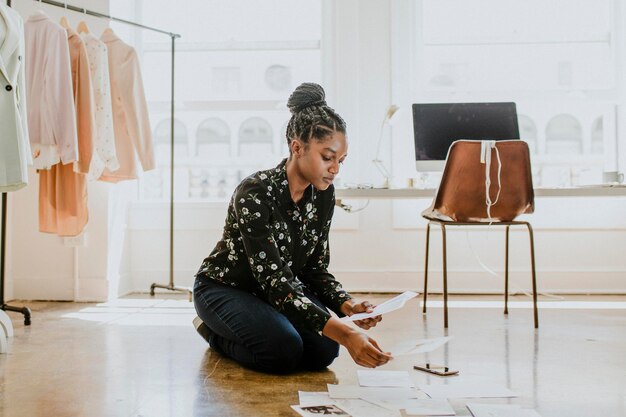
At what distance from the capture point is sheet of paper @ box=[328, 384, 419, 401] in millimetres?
1612

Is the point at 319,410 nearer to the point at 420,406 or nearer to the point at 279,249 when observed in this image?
the point at 420,406

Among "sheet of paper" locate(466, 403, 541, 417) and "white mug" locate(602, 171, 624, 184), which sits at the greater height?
"white mug" locate(602, 171, 624, 184)

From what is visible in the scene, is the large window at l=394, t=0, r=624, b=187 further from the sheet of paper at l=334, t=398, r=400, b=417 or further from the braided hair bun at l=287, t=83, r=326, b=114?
the sheet of paper at l=334, t=398, r=400, b=417

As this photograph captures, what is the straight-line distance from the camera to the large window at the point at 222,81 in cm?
406

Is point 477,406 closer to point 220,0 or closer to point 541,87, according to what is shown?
point 541,87

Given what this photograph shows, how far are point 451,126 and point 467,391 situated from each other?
1.92 meters

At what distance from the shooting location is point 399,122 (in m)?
3.87

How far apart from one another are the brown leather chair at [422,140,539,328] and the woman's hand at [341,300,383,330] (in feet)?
2.72

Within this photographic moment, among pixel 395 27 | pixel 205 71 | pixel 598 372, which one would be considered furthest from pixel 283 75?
pixel 598 372

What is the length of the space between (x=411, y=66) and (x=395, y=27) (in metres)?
0.24

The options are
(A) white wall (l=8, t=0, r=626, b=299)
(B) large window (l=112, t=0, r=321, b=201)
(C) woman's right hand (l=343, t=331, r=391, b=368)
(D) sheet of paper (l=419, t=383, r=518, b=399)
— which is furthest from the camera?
(B) large window (l=112, t=0, r=321, b=201)

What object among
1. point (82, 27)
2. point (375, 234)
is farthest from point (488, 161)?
point (82, 27)

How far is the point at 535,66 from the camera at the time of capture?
3963mm

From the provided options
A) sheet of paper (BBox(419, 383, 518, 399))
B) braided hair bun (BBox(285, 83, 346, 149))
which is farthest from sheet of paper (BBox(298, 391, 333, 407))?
braided hair bun (BBox(285, 83, 346, 149))
